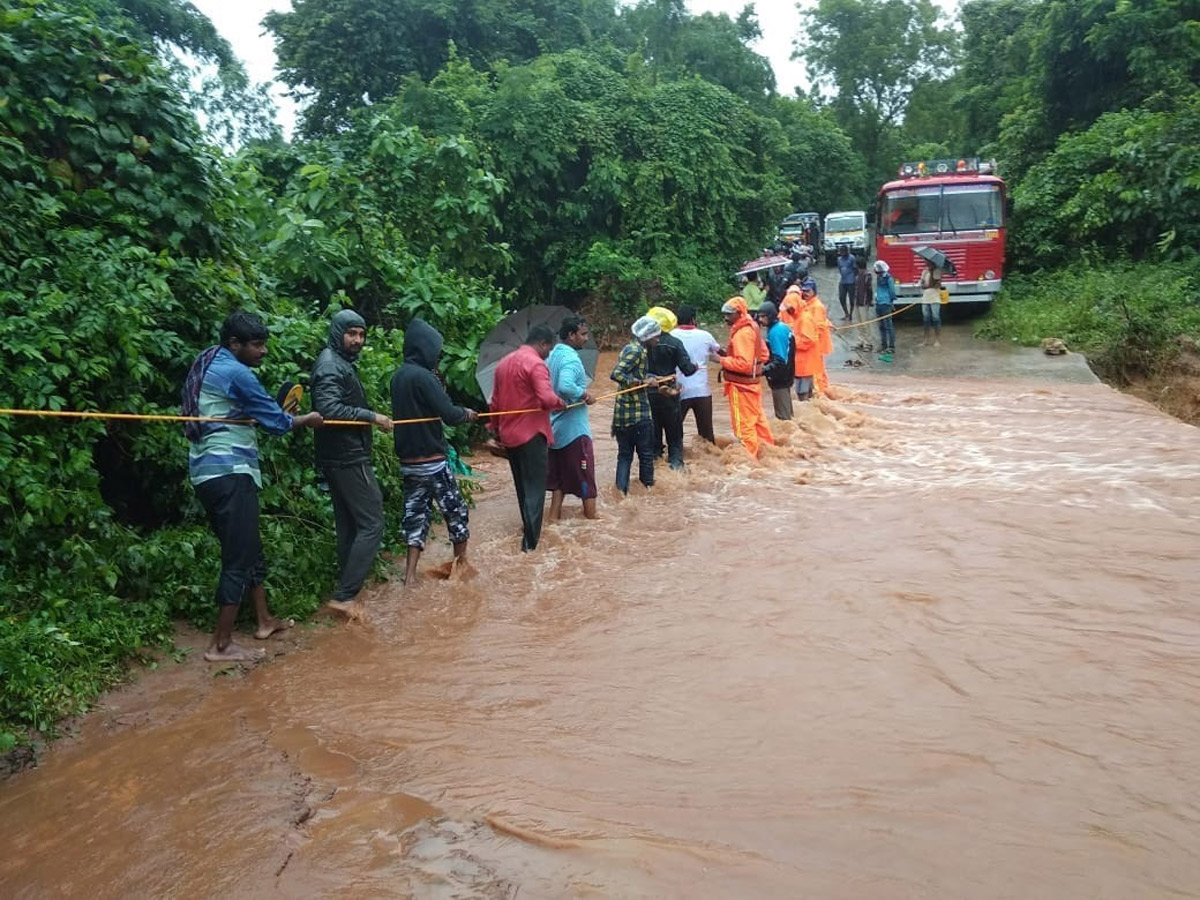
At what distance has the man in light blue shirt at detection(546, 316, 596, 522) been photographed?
705cm

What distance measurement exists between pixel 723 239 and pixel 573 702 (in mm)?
17722

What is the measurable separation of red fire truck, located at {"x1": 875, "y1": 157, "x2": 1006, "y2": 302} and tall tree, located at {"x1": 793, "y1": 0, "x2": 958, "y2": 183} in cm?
3552

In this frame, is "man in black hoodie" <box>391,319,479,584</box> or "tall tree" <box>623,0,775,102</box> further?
"tall tree" <box>623,0,775,102</box>

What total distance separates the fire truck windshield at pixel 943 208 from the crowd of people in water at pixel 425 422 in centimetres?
961

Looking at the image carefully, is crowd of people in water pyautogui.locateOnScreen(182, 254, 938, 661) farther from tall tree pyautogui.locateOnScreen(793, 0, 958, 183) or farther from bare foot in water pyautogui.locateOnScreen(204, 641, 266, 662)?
tall tree pyautogui.locateOnScreen(793, 0, 958, 183)

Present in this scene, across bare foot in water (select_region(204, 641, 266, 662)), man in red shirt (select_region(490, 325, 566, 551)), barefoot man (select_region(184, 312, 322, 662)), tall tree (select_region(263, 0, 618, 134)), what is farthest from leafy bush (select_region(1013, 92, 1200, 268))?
bare foot in water (select_region(204, 641, 266, 662))

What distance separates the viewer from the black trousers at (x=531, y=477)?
22.2 ft

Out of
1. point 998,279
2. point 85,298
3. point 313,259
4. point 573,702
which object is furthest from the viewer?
point 998,279

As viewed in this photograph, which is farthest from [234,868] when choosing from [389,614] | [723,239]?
[723,239]

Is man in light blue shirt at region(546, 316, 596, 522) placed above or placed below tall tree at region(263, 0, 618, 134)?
below

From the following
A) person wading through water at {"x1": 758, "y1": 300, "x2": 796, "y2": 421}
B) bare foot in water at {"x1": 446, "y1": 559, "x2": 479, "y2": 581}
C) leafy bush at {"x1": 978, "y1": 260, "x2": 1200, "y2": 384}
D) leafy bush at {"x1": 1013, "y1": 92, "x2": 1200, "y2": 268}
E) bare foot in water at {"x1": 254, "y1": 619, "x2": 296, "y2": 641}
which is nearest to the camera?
bare foot in water at {"x1": 254, "y1": 619, "x2": 296, "y2": 641}

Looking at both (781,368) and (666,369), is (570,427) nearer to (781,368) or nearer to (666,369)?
(666,369)

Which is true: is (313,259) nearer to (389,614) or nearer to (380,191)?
(380,191)

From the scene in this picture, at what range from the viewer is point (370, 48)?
23.9 m
